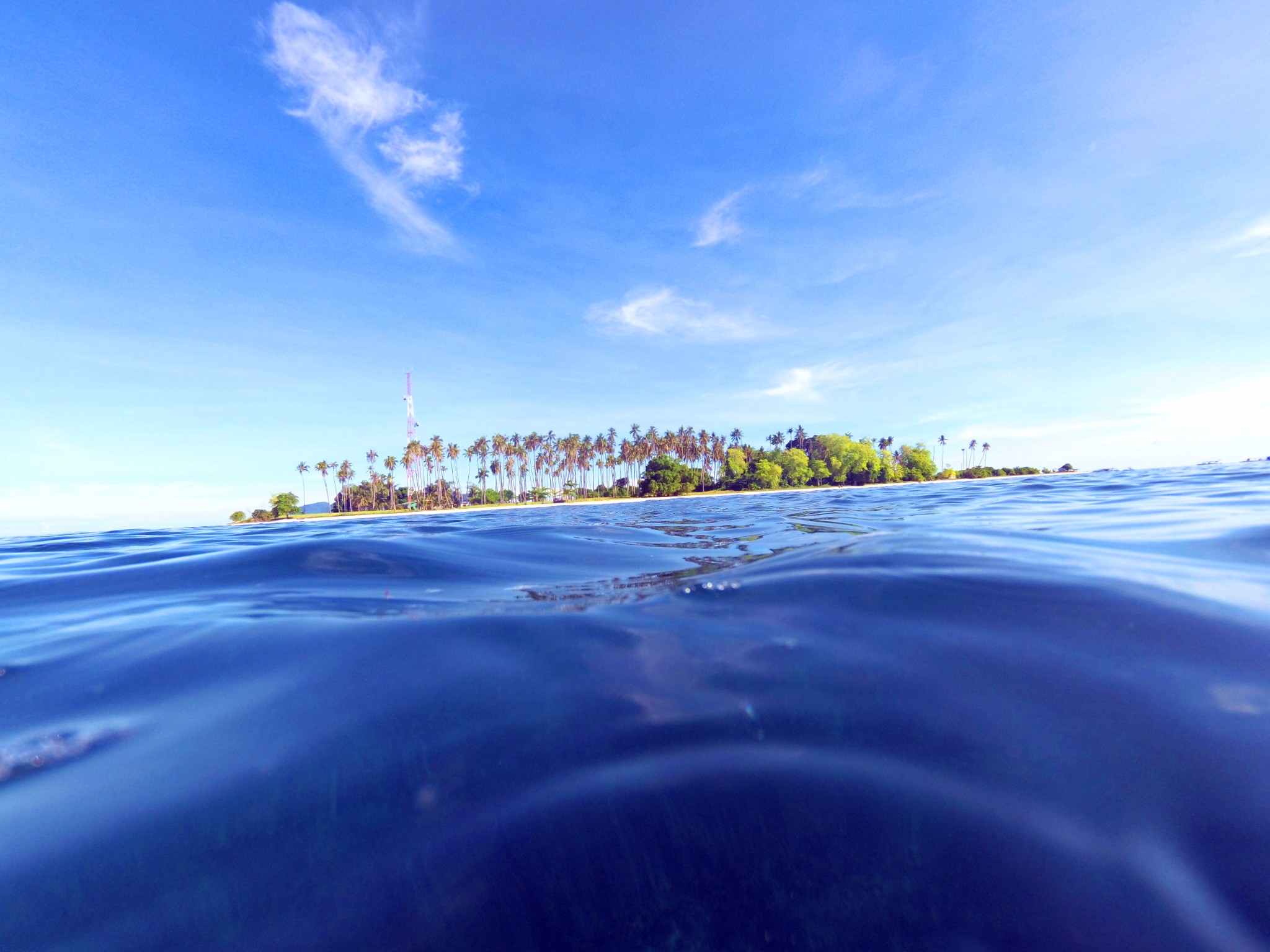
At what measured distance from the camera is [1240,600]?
239cm

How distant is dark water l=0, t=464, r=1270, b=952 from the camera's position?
3.60 ft

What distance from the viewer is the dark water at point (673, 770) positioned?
1.10 meters

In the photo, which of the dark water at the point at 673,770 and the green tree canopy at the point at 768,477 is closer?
the dark water at the point at 673,770

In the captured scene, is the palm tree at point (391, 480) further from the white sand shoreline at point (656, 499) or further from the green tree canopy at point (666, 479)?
the green tree canopy at point (666, 479)

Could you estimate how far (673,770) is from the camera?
148cm

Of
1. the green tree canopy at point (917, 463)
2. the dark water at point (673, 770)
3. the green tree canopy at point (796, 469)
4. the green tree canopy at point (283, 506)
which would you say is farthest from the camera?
the green tree canopy at point (917, 463)

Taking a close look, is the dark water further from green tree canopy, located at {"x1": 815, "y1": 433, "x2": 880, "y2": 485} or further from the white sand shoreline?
green tree canopy, located at {"x1": 815, "y1": 433, "x2": 880, "y2": 485}

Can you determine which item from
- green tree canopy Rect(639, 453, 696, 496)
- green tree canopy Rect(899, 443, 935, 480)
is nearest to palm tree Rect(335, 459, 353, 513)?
green tree canopy Rect(639, 453, 696, 496)

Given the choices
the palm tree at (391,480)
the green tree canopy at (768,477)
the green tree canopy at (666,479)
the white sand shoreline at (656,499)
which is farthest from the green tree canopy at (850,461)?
the palm tree at (391,480)

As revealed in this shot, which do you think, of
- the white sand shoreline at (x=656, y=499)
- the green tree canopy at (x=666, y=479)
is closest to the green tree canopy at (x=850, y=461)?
the white sand shoreline at (x=656, y=499)

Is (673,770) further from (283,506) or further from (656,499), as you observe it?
(283,506)

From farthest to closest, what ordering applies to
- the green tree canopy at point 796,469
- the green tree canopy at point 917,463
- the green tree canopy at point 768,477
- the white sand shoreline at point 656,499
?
the green tree canopy at point 917,463, the green tree canopy at point 796,469, the green tree canopy at point 768,477, the white sand shoreline at point 656,499

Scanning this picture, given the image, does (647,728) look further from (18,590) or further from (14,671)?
(18,590)

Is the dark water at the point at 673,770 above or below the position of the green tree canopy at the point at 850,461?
below
